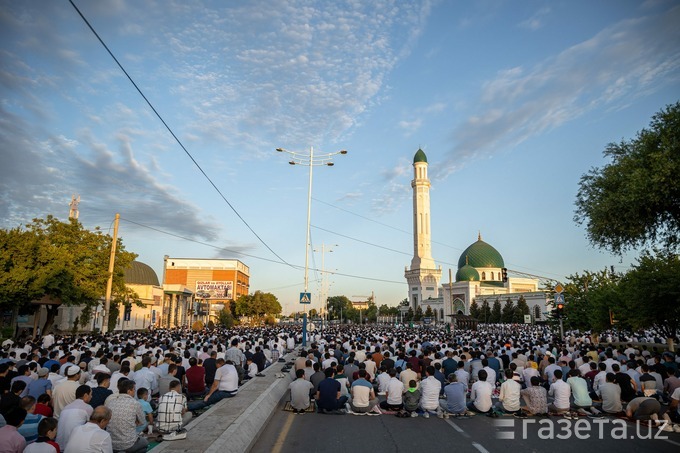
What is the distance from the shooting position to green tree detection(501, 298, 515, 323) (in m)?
87.9

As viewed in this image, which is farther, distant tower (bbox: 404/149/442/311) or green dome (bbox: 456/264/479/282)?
distant tower (bbox: 404/149/442/311)

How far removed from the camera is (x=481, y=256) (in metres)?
113

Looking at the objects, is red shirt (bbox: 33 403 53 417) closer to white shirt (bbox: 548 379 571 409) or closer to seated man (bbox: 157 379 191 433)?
seated man (bbox: 157 379 191 433)

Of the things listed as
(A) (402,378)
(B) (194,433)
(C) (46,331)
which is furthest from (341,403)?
(C) (46,331)

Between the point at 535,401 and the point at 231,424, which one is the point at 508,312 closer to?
the point at 535,401

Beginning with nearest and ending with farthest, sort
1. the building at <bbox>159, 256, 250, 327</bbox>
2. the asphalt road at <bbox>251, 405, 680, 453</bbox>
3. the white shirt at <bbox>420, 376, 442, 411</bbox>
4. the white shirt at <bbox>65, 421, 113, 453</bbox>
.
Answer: the white shirt at <bbox>65, 421, 113, 453</bbox>, the asphalt road at <bbox>251, 405, 680, 453</bbox>, the white shirt at <bbox>420, 376, 442, 411</bbox>, the building at <bbox>159, 256, 250, 327</bbox>

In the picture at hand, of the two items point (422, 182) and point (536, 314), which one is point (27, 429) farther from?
point (422, 182)

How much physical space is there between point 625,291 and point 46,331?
3889 centimetres

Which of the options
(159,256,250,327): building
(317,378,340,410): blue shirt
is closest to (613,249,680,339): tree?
(317,378,340,410): blue shirt

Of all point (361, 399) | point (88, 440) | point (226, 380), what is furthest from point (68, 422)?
point (361, 399)

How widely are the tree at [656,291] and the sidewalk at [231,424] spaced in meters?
19.0

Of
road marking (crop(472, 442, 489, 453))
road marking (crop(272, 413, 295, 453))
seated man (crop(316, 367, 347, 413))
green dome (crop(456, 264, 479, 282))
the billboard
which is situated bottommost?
road marking (crop(272, 413, 295, 453))

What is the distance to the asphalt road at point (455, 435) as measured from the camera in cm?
836

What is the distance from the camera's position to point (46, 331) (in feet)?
109
